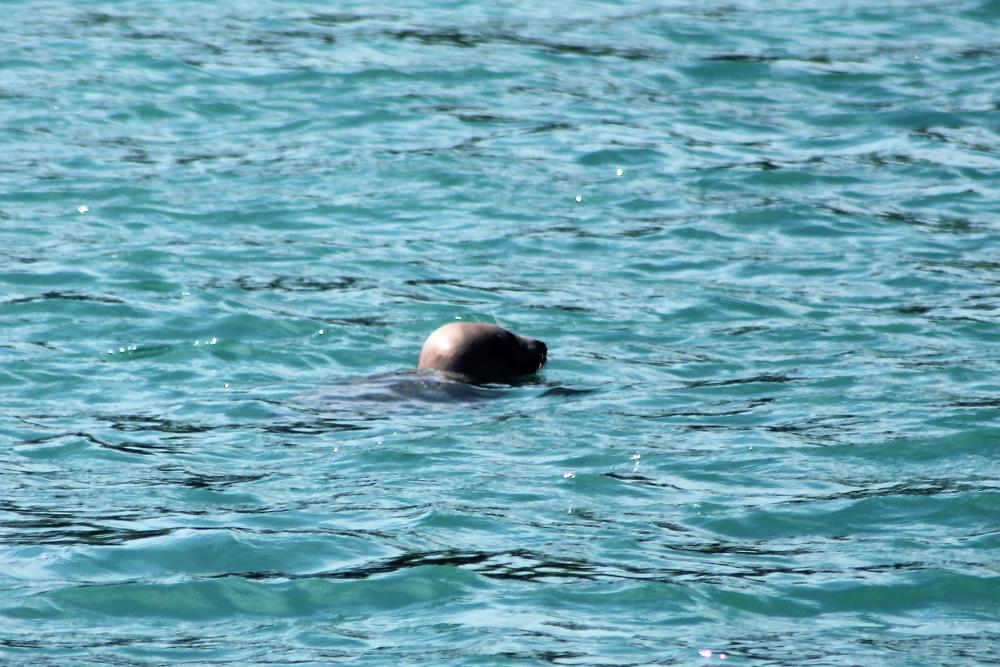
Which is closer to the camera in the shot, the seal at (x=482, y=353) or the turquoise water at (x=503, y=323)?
the turquoise water at (x=503, y=323)

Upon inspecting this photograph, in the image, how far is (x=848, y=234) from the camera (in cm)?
1202

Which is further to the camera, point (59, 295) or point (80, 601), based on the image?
point (59, 295)

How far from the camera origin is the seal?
941cm

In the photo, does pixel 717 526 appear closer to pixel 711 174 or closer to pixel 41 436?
pixel 41 436

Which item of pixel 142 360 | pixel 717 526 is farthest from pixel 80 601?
pixel 142 360

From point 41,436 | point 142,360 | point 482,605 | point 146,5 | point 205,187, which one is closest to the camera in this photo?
point 482,605

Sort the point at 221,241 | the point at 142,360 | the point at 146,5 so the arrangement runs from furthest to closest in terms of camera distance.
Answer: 1. the point at 146,5
2. the point at 221,241
3. the point at 142,360

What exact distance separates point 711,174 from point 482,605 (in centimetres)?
789

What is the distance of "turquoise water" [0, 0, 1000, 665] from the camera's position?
6.04 meters

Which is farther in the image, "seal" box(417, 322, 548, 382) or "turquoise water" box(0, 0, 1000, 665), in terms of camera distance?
"seal" box(417, 322, 548, 382)

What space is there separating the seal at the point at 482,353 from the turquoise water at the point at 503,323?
9.9 inches

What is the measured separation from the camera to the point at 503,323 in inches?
411

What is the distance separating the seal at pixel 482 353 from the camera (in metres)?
9.41

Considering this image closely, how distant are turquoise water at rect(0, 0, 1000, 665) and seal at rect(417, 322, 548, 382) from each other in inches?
9.9
